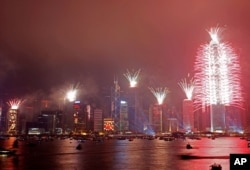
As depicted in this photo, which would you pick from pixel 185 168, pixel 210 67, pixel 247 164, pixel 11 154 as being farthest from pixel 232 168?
pixel 210 67

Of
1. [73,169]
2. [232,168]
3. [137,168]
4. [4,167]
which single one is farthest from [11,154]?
[232,168]

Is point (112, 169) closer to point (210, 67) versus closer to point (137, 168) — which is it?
point (137, 168)

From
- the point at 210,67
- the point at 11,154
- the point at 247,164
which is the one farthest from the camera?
the point at 210,67

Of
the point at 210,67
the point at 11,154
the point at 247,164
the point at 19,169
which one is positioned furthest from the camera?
the point at 210,67

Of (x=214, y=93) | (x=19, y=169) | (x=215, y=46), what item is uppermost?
(x=215, y=46)

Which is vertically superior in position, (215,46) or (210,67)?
(215,46)

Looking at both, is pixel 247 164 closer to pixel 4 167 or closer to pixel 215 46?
pixel 4 167

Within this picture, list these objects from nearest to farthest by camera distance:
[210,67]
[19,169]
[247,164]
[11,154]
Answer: [247,164], [19,169], [11,154], [210,67]

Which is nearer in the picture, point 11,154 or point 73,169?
point 73,169

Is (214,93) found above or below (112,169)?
above
